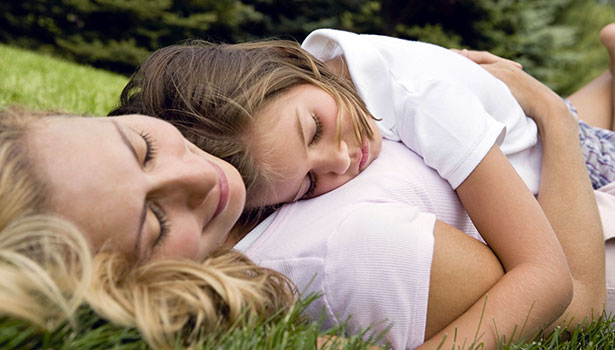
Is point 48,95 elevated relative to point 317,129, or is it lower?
lower

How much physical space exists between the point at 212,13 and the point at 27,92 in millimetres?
8774

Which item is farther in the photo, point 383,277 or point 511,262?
point 511,262

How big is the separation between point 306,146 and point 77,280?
92cm

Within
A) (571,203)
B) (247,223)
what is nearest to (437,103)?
(571,203)

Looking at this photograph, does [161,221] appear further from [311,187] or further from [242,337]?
[311,187]

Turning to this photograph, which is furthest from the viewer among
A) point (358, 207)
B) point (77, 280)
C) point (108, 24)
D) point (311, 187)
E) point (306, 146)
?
point (108, 24)

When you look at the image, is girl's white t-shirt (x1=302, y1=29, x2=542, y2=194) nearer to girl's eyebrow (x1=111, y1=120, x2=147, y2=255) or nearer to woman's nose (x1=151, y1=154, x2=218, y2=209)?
woman's nose (x1=151, y1=154, x2=218, y2=209)

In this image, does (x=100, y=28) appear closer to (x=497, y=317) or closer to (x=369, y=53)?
(x=369, y=53)

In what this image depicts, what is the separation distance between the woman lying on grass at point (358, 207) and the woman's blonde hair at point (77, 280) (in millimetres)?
310

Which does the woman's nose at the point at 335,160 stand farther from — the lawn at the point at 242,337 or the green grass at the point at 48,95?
the green grass at the point at 48,95

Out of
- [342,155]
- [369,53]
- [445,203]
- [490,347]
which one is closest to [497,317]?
[490,347]

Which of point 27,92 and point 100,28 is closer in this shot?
point 27,92

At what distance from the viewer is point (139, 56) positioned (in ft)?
39.1

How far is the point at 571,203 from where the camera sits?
2.21 m
